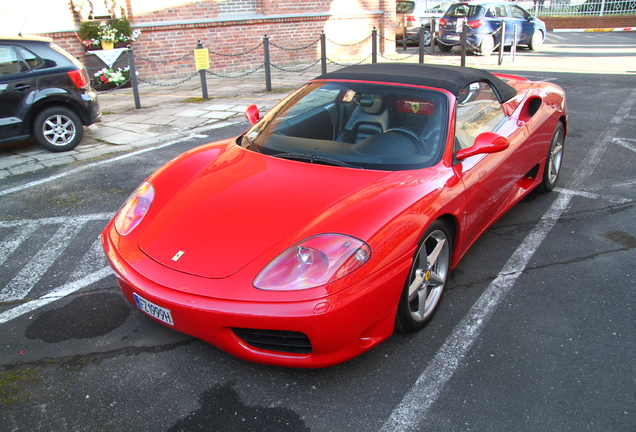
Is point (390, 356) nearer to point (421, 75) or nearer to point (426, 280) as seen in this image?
point (426, 280)

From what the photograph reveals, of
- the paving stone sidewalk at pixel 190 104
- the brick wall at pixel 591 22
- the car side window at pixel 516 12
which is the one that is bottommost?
the paving stone sidewalk at pixel 190 104

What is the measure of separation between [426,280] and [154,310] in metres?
1.40

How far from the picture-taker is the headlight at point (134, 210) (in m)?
2.83

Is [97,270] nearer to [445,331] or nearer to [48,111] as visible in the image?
[445,331]

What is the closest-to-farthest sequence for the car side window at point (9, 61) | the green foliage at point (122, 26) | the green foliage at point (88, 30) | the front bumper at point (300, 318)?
the front bumper at point (300, 318)
the car side window at point (9, 61)
the green foliage at point (88, 30)
the green foliage at point (122, 26)

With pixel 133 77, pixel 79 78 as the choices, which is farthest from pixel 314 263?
pixel 133 77

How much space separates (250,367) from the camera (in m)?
2.53

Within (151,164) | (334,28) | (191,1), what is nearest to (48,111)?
(151,164)

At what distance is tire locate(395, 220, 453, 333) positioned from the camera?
2590 mm

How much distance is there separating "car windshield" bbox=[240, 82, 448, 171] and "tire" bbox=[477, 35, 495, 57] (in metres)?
12.4

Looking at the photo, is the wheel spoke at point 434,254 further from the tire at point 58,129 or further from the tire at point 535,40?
the tire at point 535,40

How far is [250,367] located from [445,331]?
1082mm

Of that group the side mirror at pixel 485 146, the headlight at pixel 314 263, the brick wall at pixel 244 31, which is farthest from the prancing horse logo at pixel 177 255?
the brick wall at pixel 244 31

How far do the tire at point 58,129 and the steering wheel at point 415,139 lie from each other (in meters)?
5.02
